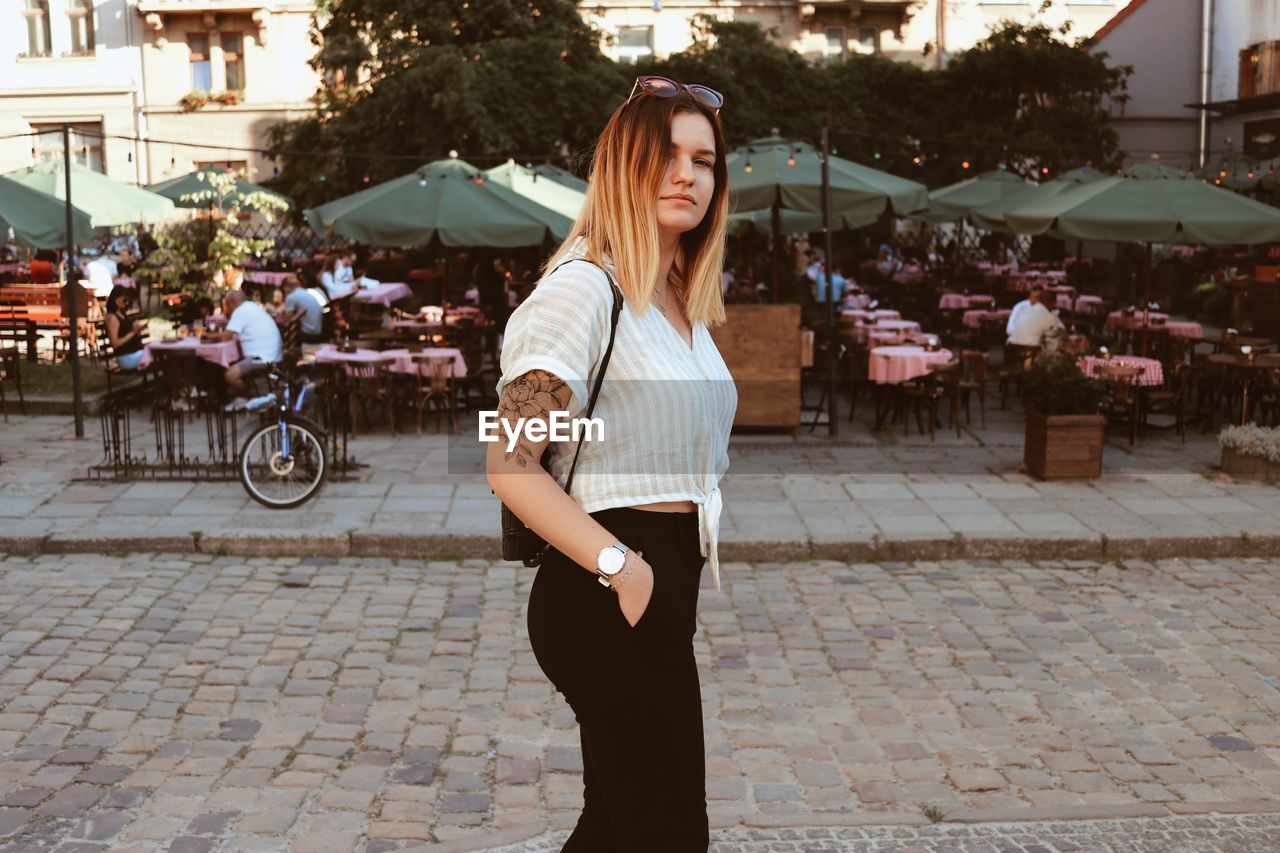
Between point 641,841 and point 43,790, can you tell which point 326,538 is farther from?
point 641,841

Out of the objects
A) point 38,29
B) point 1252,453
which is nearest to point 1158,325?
point 1252,453

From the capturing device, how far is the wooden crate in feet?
42.5

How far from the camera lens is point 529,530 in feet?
8.71

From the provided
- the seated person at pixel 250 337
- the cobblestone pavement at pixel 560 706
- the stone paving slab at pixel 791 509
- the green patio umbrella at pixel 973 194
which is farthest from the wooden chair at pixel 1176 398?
the seated person at pixel 250 337

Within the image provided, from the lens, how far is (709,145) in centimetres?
272

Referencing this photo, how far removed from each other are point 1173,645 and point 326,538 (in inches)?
203

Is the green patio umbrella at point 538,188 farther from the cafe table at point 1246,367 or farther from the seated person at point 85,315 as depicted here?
the cafe table at point 1246,367

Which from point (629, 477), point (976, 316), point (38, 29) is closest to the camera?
point (629, 477)

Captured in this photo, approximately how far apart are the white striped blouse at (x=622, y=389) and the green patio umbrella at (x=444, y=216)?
35.7 feet

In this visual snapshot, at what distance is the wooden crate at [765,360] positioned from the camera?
42.5 feet

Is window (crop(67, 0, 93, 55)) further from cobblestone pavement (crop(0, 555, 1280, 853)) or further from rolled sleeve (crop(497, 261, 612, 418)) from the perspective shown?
rolled sleeve (crop(497, 261, 612, 418))

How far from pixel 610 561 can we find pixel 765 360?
35.3 feet

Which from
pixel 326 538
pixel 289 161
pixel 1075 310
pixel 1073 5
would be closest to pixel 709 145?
pixel 326 538

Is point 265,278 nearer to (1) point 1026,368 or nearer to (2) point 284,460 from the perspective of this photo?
(2) point 284,460
